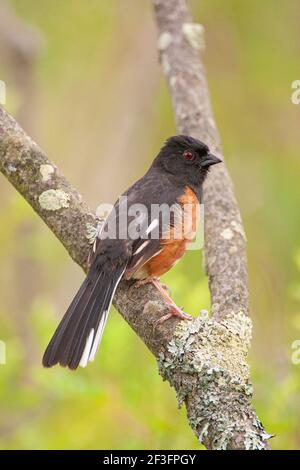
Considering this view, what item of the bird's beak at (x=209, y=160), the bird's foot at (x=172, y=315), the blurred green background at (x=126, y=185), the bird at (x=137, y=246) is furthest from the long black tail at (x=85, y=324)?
the bird's beak at (x=209, y=160)

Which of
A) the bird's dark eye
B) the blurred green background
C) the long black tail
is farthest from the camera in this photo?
the bird's dark eye

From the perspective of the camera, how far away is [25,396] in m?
4.14

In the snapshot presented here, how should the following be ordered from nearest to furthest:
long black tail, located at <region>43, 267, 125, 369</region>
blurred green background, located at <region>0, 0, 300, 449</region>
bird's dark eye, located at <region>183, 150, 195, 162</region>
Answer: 1. long black tail, located at <region>43, 267, 125, 369</region>
2. blurred green background, located at <region>0, 0, 300, 449</region>
3. bird's dark eye, located at <region>183, 150, 195, 162</region>

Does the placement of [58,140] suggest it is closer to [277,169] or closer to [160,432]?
[277,169]

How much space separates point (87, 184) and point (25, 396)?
8.86 feet

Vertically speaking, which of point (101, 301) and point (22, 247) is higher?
point (22, 247)

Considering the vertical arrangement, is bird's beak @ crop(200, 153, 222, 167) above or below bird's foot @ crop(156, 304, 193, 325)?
above

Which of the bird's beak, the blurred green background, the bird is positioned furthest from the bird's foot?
the bird's beak

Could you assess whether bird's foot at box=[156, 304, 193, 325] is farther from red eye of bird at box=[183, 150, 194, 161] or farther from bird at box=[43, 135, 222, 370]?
red eye of bird at box=[183, 150, 194, 161]

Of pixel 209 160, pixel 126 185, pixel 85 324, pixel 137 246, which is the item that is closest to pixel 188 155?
pixel 209 160

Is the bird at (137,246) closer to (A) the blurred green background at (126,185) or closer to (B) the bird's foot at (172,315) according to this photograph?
(B) the bird's foot at (172,315)

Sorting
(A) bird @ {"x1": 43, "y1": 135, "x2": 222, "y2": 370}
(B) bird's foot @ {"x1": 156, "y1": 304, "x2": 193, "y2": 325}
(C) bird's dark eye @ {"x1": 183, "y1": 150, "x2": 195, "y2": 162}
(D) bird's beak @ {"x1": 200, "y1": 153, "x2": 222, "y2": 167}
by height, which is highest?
(C) bird's dark eye @ {"x1": 183, "y1": 150, "x2": 195, "y2": 162}

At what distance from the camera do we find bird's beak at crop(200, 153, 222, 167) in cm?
382

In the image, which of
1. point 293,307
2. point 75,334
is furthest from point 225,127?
point 75,334
